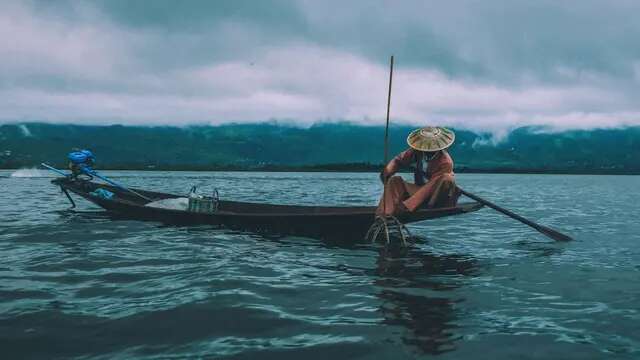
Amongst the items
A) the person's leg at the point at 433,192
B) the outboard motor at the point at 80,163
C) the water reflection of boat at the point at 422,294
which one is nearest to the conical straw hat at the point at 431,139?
the person's leg at the point at 433,192

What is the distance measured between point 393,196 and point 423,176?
0.99 m

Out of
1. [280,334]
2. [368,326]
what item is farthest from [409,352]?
[280,334]

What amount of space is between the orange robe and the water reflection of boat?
1333 mm

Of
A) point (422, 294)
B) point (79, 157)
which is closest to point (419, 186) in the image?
point (422, 294)

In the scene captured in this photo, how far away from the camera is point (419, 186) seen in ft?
49.2

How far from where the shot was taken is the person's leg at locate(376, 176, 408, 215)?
48.6 ft

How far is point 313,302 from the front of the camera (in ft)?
30.2

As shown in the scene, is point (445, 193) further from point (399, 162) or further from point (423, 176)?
point (399, 162)

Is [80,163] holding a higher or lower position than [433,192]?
lower

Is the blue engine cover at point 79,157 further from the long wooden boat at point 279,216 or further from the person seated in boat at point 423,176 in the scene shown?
the person seated in boat at point 423,176

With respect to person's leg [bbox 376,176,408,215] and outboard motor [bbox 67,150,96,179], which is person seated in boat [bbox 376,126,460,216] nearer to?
person's leg [bbox 376,176,408,215]

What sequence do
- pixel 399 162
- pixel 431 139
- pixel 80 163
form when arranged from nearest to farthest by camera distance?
pixel 431 139
pixel 399 162
pixel 80 163

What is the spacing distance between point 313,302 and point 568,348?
156 inches

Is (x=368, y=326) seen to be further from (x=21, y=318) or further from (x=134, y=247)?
(x=134, y=247)
